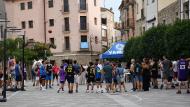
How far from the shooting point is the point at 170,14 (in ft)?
152

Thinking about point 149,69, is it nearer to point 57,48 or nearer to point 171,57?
point 171,57

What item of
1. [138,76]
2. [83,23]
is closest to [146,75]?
[138,76]

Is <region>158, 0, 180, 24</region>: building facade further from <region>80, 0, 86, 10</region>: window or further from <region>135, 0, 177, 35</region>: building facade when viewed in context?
<region>80, 0, 86, 10</region>: window

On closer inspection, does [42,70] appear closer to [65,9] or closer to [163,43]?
[163,43]

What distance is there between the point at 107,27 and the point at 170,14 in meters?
50.0

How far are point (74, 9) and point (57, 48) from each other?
6292mm

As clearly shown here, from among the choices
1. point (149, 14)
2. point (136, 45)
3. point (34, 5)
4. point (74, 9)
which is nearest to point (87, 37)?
point (74, 9)

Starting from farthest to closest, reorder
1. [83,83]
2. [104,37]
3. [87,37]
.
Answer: [104,37] → [87,37] → [83,83]

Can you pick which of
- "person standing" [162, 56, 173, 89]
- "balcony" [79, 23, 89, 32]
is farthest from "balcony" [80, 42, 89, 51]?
"person standing" [162, 56, 173, 89]

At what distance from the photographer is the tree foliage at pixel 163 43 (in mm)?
31617

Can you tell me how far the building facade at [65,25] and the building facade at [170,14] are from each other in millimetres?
31144

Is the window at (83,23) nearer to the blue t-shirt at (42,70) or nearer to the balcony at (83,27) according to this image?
the balcony at (83,27)

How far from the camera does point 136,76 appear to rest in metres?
30.5

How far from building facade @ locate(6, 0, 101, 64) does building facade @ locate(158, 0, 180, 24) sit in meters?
31.1
